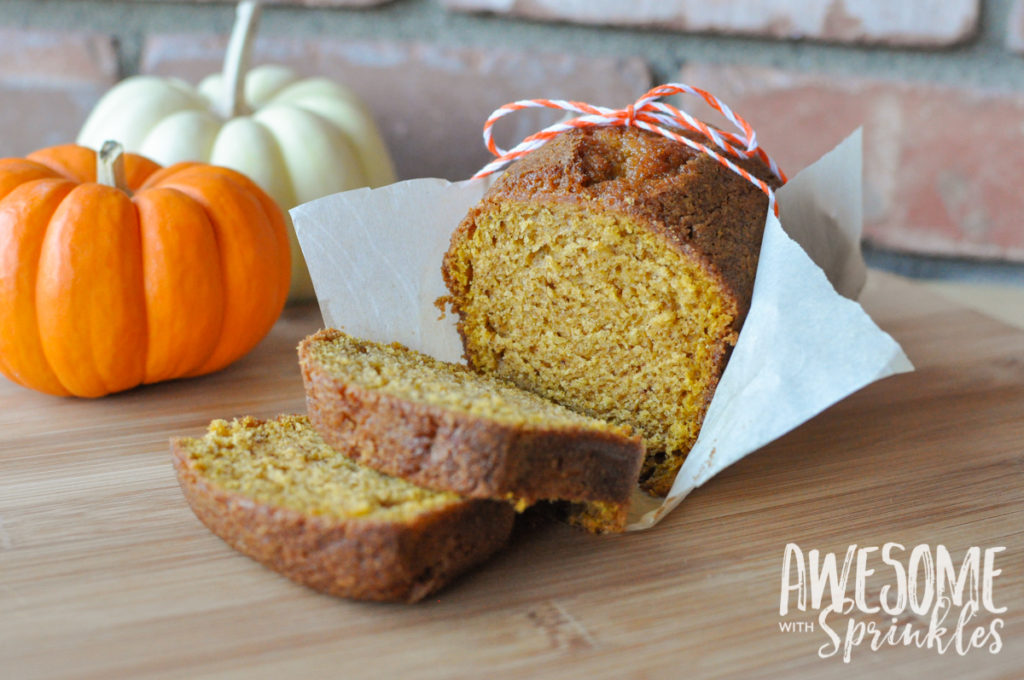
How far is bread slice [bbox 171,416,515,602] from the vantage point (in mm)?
1387

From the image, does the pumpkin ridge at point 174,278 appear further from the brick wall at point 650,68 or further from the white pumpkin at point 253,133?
the brick wall at point 650,68

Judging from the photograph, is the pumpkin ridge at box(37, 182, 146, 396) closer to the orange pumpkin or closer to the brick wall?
the orange pumpkin

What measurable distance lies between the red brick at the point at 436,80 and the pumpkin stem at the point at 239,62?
45 centimetres

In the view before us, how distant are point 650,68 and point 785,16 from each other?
45 cm

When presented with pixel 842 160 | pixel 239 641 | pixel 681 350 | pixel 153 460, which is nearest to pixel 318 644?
pixel 239 641

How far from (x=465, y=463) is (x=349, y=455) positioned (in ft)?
0.89

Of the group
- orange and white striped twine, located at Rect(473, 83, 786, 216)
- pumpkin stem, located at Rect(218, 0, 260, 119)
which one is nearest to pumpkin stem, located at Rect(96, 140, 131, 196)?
pumpkin stem, located at Rect(218, 0, 260, 119)

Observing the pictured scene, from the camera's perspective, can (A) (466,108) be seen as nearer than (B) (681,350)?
No

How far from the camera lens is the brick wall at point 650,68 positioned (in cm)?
290

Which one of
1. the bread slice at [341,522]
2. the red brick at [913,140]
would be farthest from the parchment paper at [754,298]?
the red brick at [913,140]

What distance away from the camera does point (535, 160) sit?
6.44 feet

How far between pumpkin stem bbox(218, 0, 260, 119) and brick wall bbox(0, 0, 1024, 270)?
407 millimetres

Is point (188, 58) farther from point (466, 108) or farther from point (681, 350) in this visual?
point (681, 350)

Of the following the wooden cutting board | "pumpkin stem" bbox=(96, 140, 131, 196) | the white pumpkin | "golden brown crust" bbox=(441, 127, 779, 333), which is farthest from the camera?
the white pumpkin
